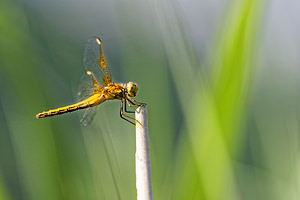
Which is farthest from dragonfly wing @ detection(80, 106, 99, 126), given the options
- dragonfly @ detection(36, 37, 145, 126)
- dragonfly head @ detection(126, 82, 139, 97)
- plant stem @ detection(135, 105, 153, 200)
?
plant stem @ detection(135, 105, 153, 200)

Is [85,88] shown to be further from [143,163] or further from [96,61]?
[143,163]

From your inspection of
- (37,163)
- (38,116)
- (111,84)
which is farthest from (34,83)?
(111,84)

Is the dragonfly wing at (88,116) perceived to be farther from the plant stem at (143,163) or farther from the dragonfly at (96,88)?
the plant stem at (143,163)

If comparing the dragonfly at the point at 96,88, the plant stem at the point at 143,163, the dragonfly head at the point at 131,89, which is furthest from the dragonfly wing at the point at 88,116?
the plant stem at the point at 143,163

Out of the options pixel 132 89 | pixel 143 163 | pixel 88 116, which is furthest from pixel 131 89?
pixel 143 163

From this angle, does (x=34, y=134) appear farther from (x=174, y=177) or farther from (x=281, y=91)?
(x=281, y=91)

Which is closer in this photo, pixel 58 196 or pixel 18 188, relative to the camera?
pixel 58 196
